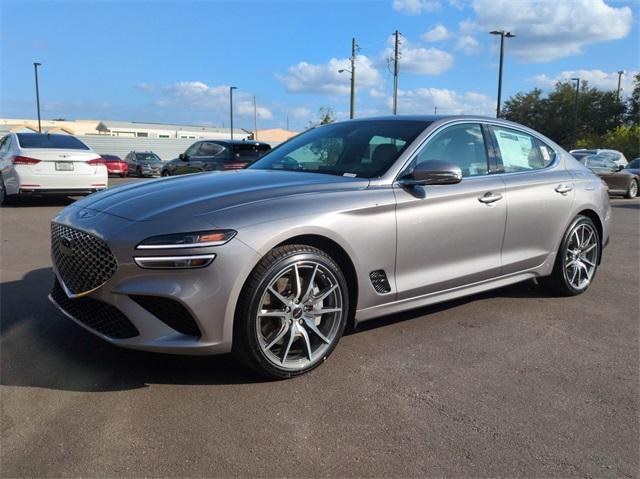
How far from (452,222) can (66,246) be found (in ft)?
8.21

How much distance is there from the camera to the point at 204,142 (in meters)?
14.0

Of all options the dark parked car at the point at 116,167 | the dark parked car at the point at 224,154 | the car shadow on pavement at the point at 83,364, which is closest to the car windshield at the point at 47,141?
the dark parked car at the point at 224,154

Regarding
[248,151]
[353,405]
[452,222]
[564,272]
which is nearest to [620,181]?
[248,151]

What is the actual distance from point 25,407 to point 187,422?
33.6 inches

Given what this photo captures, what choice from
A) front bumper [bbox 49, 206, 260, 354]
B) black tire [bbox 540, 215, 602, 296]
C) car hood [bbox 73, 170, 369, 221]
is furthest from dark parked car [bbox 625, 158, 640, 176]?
front bumper [bbox 49, 206, 260, 354]

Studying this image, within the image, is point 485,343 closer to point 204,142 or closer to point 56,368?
point 56,368

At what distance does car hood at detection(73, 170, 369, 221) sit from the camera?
3043mm

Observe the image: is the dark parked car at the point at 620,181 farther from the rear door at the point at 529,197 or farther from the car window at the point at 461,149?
the car window at the point at 461,149

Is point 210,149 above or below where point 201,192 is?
above

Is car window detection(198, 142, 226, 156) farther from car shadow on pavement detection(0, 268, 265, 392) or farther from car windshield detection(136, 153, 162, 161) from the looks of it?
car windshield detection(136, 153, 162, 161)

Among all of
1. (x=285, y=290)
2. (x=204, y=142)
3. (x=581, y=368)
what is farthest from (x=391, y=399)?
(x=204, y=142)

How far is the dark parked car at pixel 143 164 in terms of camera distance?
31156 mm

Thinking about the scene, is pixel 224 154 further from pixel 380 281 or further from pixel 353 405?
pixel 353 405

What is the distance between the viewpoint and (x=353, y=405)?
2.89m
